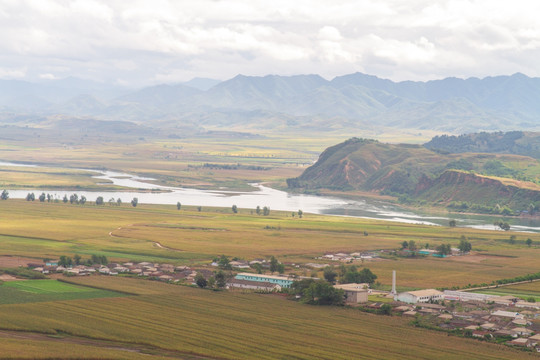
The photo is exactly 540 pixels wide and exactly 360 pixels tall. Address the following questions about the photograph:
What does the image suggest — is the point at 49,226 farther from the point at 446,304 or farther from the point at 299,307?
the point at 446,304

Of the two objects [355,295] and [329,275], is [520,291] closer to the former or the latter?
[355,295]

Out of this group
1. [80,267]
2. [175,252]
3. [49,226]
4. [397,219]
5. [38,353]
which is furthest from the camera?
[397,219]

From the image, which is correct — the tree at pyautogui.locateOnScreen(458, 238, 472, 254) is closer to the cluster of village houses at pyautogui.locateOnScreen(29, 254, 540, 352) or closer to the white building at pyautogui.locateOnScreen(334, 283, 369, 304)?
the cluster of village houses at pyautogui.locateOnScreen(29, 254, 540, 352)

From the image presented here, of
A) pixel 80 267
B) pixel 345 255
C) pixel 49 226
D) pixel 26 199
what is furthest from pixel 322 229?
pixel 26 199

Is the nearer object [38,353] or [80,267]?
[38,353]

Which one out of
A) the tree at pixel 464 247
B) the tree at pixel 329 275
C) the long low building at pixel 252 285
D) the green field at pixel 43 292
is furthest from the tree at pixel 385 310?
the tree at pixel 464 247
